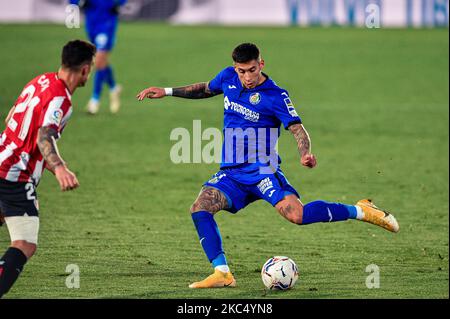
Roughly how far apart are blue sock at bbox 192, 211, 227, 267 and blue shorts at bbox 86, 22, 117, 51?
11320 millimetres

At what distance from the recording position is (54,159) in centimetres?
701

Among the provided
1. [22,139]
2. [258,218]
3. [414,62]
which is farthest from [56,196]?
[414,62]

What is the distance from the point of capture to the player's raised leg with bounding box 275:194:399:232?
851cm

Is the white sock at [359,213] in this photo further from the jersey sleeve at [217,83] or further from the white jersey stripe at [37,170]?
the white jersey stripe at [37,170]

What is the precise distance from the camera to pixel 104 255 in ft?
31.4

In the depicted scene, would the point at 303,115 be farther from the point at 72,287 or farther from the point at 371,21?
the point at 72,287

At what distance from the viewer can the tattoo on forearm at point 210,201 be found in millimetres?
8562

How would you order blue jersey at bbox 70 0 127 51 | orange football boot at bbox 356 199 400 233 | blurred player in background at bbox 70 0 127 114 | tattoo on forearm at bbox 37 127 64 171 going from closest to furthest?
tattoo on forearm at bbox 37 127 64 171 → orange football boot at bbox 356 199 400 233 → blurred player in background at bbox 70 0 127 114 → blue jersey at bbox 70 0 127 51

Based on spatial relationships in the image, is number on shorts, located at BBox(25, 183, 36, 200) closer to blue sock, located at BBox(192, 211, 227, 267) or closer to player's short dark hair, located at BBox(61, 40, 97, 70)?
player's short dark hair, located at BBox(61, 40, 97, 70)

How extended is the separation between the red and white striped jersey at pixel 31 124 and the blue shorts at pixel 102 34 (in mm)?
12065

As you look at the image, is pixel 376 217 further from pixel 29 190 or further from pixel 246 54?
pixel 29 190

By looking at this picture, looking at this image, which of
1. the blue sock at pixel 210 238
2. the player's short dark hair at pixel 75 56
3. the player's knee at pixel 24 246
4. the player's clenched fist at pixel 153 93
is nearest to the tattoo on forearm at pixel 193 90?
the player's clenched fist at pixel 153 93

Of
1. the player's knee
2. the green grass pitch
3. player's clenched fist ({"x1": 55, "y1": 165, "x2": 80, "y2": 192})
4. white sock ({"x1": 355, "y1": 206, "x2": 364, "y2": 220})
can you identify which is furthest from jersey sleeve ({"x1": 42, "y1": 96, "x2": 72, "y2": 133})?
white sock ({"x1": 355, "y1": 206, "x2": 364, "y2": 220})
